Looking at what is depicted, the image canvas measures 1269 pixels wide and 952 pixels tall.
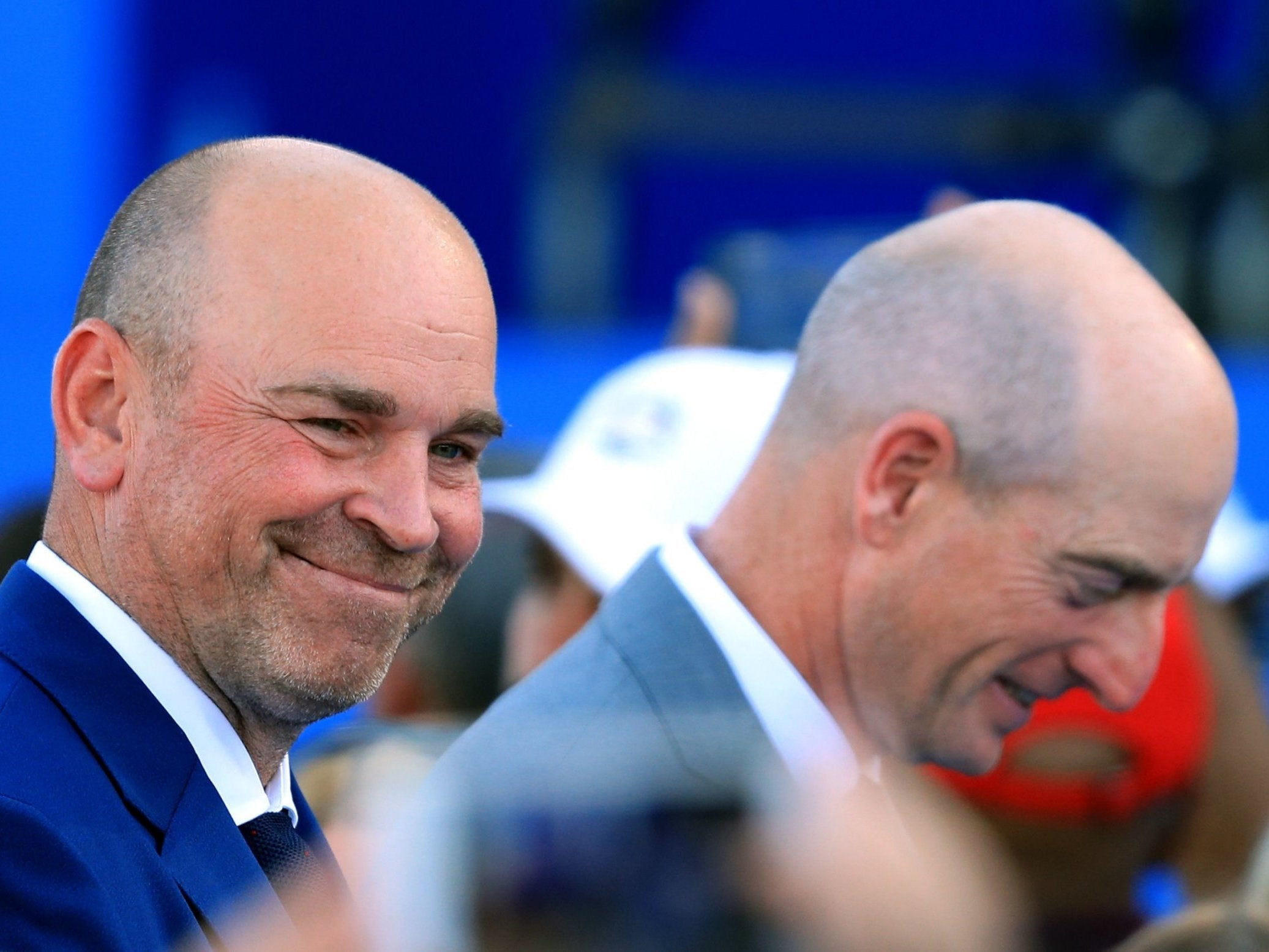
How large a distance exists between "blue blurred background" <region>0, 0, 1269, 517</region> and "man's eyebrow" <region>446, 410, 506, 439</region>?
2284 mm

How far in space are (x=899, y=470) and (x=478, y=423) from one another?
0.52m

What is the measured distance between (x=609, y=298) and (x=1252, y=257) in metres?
2.73

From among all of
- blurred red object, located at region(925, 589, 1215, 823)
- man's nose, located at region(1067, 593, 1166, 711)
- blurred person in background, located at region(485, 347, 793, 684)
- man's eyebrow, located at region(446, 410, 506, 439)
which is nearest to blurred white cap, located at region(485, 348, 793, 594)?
blurred person in background, located at region(485, 347, 793, 684)

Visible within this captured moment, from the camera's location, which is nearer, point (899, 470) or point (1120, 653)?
point (899, 470)

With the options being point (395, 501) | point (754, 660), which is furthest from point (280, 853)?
point (754, 660)

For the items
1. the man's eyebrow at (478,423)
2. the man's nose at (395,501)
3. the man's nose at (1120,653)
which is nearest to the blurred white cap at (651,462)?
the man's nose at (1120,653)

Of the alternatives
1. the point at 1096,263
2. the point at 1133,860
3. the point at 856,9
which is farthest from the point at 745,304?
the point at 856,9

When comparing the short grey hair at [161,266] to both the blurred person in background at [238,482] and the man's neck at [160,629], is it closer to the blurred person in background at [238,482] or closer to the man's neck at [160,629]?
the blurred person in background at [238,482]

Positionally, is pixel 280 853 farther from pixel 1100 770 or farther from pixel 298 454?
pixel 1100 770

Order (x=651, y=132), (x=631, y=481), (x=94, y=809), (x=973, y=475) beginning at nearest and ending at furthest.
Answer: (x=94, y=809) → (x=973, y=475) → (x=631, y=481) → (x=651, y=132)

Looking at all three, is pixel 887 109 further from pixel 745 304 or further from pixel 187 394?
pixel 187 394

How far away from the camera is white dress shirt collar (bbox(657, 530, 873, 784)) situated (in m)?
1.80

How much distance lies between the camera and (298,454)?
1.47 metres

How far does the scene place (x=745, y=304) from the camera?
4070 mm
